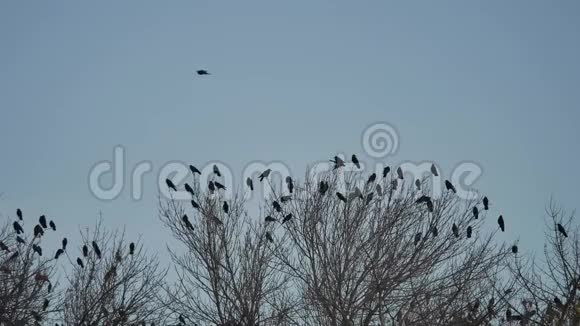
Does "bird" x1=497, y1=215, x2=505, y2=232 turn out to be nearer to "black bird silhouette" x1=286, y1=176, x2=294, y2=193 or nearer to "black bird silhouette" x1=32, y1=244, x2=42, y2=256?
"black bird silhouette" x1=286, y1=176, x2=294, y2=193

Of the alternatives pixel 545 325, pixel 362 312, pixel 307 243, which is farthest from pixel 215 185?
pixel 545 325

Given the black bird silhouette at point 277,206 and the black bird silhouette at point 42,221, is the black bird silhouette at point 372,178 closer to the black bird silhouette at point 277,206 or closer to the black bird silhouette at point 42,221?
the black bird silhouette at point 277,206

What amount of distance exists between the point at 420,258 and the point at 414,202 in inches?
56.6

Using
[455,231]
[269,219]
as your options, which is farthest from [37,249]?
[455,231]

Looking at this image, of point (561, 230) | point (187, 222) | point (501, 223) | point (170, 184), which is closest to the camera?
point (501, 223)

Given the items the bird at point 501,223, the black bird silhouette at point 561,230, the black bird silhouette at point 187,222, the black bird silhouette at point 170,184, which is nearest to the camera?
the bird at point 501,223

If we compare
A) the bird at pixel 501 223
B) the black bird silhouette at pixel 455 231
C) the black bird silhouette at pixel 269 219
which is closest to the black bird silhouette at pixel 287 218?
the black bird silhouette at pixel 269 219

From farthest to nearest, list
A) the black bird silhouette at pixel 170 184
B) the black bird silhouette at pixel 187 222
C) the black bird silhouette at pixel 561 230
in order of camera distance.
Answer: the black bird silhouette at pixel 561 230 → the black bird silhouette at pixel 170 184 → the black bird silhouette at pixel 187 222

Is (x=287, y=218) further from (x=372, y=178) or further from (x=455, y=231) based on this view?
(x=455, y=231)

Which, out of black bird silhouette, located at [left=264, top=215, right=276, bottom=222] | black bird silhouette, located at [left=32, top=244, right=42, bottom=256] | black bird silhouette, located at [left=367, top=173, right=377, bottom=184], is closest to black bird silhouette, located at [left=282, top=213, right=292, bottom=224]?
black bird silhouette, located at [left=264, top=215, right=276, bottom=222]

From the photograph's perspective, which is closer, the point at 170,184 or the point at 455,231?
the point at 455,231

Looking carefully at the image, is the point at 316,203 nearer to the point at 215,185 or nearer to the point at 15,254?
the point at 215,185

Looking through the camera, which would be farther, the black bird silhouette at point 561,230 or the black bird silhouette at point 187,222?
the black bird silhouette at point 561,230

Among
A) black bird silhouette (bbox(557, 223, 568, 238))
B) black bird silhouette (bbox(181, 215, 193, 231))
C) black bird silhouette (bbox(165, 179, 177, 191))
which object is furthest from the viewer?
black bird silhouette (bbox(557, 223, 568, 238))
